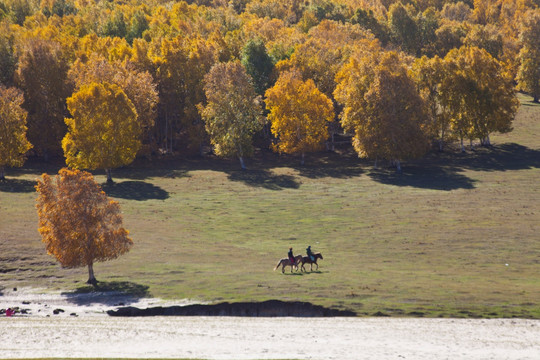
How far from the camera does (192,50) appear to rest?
5458 inches

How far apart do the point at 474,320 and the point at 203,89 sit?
293 feet

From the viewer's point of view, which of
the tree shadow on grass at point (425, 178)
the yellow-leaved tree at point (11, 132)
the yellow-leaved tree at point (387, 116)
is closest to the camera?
the tree shadow on grass at point (425, 178)

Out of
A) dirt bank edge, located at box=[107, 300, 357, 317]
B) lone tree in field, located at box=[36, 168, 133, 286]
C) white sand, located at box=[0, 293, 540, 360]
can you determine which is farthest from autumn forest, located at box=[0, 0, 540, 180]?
white sand, located at box=[0, 293, 540, 360]

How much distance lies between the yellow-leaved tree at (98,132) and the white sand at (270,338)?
5550 cm

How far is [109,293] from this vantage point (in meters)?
56.9

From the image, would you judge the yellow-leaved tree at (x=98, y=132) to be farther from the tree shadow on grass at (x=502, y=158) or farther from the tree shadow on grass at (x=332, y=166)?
the tree shadow on grass at (x=502, y=158)

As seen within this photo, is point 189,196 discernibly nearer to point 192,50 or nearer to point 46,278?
point 46,278

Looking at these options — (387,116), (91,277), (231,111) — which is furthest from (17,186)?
(387,116)

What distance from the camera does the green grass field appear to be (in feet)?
176

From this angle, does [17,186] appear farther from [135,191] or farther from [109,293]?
[109,293]

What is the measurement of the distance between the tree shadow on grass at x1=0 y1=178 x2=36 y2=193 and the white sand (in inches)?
2000

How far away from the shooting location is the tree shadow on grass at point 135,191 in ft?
315

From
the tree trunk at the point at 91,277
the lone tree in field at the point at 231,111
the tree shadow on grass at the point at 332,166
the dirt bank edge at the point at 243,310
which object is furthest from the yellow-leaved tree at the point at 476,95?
the tree trunk at the point at 91,277

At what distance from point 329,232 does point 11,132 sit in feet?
185
